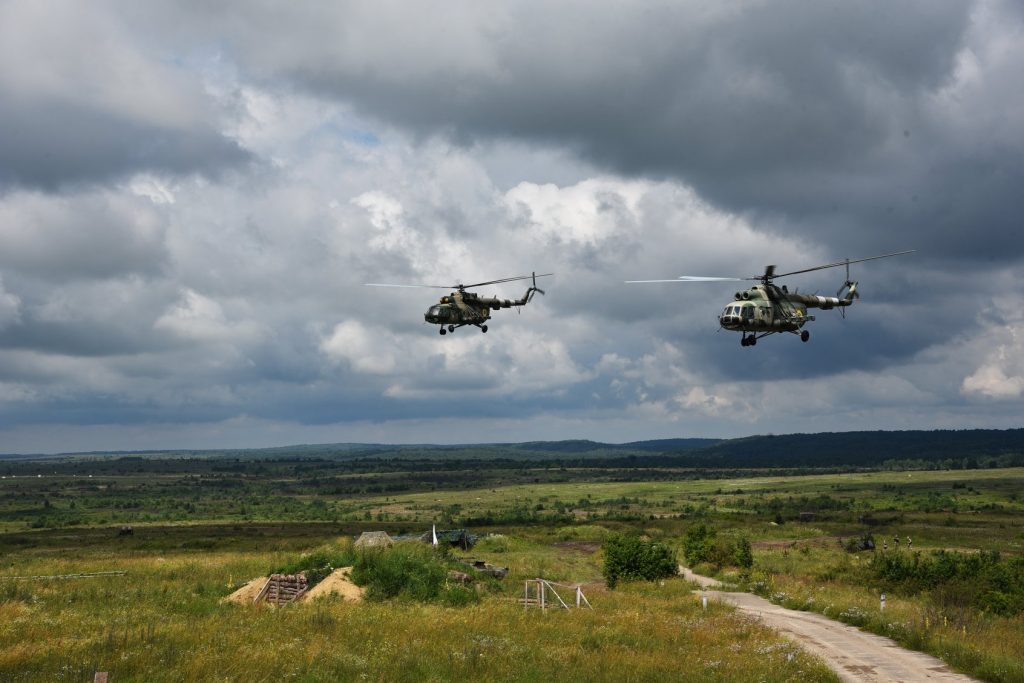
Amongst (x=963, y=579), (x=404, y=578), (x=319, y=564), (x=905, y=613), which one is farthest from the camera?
(x=963, y=579)

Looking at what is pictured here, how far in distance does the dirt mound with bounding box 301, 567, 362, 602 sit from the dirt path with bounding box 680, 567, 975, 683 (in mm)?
16560

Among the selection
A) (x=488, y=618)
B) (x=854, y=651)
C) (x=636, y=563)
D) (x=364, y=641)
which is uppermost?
(x=364, y=641)

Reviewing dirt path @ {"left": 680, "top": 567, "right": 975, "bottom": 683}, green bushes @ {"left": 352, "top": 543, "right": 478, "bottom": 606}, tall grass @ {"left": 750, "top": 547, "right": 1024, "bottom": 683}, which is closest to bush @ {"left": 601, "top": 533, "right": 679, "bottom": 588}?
tall grass @ {"left": 750, "top": 547, "right": 1024, "bottom": 683}

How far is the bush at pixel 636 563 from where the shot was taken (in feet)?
155

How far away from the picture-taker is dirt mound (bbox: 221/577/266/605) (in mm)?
33094

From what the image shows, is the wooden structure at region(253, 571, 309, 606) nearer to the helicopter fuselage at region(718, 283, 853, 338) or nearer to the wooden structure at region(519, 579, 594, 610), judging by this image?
the wooden structure at region(519, 579, 594, 610)

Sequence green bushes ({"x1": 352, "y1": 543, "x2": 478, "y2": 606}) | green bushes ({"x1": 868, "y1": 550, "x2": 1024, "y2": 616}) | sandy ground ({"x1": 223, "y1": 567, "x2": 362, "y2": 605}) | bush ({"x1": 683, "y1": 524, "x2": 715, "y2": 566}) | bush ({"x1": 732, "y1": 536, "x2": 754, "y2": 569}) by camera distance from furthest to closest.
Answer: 1. bush ({"x1": 683, "y1": 524, "x2": 715, "y2": 566})
2. bush ({"x1": 732, "y1": 536, "x2": 754, "y2": 569})
3. green bushes ({"x1": 868, "y1": 550, "x2": 1024, "y2": 616})
4. green bushes ({"x1": 352, "y1": 543, "x2": 478, "y2": 606})
5. sandy ground ({"x1": 223, "y1": 567, "x2": 362, "y2": 605})

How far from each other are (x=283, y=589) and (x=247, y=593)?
142 cm

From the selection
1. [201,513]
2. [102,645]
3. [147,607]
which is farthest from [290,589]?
[201,513]

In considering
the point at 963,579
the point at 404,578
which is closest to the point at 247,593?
the point at 404,578

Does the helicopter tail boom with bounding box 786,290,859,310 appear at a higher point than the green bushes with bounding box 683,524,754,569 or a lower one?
higher

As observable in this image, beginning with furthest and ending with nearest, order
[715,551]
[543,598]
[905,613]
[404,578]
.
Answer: [715,551] < [905,613] < [404,578] < [543,598]

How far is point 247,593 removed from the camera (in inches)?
1350

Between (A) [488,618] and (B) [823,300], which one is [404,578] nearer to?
(A) [488,618]
